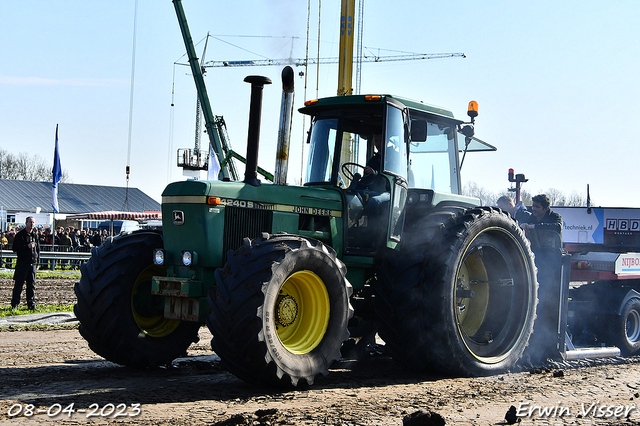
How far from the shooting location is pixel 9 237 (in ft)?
98.3

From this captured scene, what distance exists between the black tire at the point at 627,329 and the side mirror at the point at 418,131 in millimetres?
4202

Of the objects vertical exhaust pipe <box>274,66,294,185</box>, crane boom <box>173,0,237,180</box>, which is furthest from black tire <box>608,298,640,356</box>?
crane boom <box>173,0,237,180</box>

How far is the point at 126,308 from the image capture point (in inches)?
245

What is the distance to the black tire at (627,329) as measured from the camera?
895cm

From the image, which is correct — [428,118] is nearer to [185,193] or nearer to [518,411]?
[185,193]

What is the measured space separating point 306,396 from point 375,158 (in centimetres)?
278

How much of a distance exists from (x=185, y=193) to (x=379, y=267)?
2116mm

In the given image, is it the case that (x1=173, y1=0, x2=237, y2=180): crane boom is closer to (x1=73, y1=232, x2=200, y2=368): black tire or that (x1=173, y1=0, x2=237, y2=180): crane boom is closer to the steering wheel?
the steering wheel

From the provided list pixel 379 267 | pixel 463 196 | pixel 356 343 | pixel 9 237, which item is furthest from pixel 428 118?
pixel 9 237

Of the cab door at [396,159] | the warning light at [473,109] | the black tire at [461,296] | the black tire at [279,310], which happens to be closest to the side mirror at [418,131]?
the cab door at [396,159]

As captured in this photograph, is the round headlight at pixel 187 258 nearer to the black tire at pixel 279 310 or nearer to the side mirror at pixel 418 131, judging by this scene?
the black tire at pixel 279 310

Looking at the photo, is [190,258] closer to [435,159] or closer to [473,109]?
[435,159]

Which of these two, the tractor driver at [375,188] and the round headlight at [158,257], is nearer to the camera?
the round headlight at [158,257]

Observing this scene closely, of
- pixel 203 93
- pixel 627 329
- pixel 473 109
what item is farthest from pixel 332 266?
pixel 203 93
